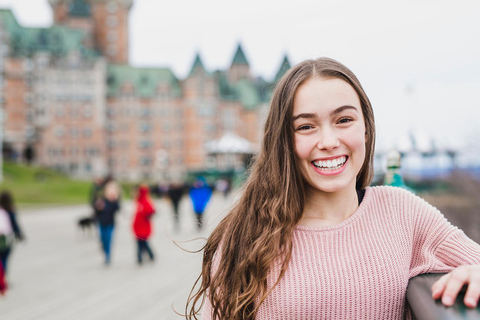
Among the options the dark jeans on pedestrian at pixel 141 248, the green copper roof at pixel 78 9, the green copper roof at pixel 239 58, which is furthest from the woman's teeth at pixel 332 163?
the green copper roof at pixel 239 58

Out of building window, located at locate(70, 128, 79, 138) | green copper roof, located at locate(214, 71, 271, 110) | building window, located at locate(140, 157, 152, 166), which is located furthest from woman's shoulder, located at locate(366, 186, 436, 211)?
green copper roof, located at locate(214, 71, 271, 110)

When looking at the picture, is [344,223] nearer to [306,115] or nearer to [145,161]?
[306,115]

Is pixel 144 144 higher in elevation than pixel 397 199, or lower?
lower

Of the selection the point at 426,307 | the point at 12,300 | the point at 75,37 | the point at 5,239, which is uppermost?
the point at 75,37

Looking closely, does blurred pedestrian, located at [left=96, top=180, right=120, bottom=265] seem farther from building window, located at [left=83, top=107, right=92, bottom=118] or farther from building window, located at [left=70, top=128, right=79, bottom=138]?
building window, located at [left=83, top=107, right=92, bottom=118]

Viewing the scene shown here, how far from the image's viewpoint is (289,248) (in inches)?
57.5

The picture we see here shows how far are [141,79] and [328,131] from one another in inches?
2641

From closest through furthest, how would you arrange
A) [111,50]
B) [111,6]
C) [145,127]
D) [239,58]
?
[145,127], [111,6], [111,50], [239,58]

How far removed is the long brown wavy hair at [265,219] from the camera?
4.77 ft

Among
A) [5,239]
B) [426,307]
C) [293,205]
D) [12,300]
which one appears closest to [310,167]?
[293,205]

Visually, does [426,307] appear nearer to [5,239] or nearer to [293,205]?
[293,205]

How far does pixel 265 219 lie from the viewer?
1.54m

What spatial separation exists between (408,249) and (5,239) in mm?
7736

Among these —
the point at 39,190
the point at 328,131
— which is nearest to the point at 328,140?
the point at 328,131
